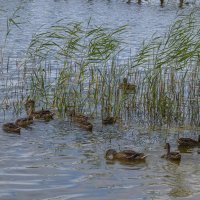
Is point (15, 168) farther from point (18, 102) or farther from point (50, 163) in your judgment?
point (18, 102)

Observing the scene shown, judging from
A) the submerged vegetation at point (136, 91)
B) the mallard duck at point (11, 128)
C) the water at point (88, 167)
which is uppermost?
the submerged vegetation at point (136, 91)

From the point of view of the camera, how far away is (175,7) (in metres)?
44.8

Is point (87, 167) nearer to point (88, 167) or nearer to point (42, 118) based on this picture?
point (88, 167)

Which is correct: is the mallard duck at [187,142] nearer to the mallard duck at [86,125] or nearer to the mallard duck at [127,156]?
the mallard duck at [127,156]

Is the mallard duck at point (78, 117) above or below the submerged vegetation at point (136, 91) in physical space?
below

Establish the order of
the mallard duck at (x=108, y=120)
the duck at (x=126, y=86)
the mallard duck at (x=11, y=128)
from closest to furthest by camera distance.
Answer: the mallard duck at (x=11, y=128) < the mallard duck at (x=108, y=120) < the duck at (x=126, y=86)

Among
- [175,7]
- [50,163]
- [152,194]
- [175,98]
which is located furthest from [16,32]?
[175,7]

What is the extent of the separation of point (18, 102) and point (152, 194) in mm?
5325

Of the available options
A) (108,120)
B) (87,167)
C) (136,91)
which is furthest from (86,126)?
(87,167)

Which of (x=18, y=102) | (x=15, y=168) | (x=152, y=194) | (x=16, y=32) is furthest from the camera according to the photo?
(x=16, y=32)

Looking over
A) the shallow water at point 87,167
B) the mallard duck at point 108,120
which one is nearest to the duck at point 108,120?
the mallard duck at point 108,120

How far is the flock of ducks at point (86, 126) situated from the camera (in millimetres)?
8695

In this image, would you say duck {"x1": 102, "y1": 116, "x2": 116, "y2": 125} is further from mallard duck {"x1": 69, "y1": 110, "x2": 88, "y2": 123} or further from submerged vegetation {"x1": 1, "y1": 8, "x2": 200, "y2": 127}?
mallard duck {"x1": 69, "y1": 110, "x2": 88, "y2": 123}

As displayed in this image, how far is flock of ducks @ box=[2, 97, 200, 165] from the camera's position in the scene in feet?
28.5
